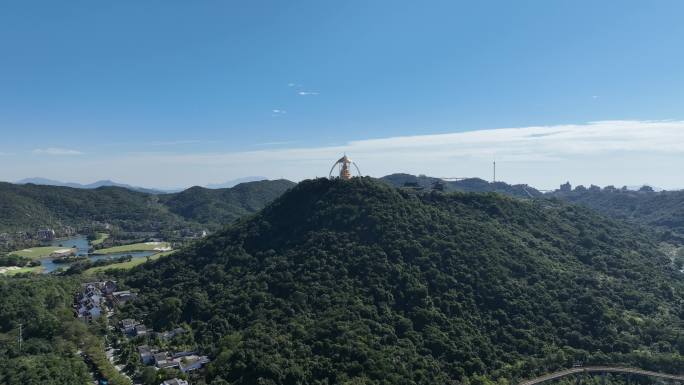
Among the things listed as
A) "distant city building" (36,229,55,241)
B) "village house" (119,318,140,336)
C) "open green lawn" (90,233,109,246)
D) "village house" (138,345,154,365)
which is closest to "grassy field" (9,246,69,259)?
"open green lawn" (90,233,109,246)

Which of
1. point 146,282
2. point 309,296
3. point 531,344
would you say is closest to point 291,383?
point 309,296

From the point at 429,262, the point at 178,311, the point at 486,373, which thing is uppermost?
the point at 429,262

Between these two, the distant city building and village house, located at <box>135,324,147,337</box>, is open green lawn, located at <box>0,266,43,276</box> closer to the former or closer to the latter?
the distant city building

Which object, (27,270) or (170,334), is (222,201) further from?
(170,334)

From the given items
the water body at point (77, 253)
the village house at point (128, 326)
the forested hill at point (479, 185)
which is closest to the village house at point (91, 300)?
the village house at point (128, 326)

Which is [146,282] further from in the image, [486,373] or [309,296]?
[486,373]

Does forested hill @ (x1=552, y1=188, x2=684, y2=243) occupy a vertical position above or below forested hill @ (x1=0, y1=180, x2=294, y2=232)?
below
